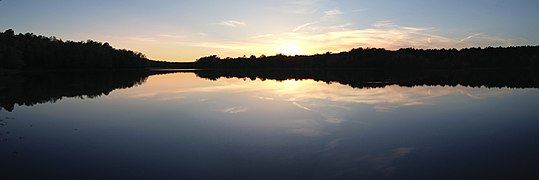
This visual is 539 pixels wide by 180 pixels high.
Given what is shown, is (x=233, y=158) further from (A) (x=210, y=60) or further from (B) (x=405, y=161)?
(A) (x=210, y=60)

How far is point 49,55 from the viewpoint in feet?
271

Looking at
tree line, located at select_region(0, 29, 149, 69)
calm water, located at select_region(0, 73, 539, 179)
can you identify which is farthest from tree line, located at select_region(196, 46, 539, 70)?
calm water, located at select_region(0, 73, 539, 179)

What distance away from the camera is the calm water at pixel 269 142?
313 inches

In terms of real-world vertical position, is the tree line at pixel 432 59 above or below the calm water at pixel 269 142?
above

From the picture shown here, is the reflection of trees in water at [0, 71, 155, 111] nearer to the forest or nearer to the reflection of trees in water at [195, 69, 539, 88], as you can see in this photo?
the reflection of trees in water at [195, 69, 539, 88]

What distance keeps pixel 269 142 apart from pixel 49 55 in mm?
84823

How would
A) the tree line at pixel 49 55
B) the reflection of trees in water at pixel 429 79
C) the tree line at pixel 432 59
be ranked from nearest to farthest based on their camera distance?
the reflection of trees in water at pixel 429 79, the tree line at pixel 49 55, the tree line at pixel 432 59

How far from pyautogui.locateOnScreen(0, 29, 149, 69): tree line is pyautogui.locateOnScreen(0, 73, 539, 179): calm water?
54318 mm

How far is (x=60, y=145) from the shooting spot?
33.7 feet

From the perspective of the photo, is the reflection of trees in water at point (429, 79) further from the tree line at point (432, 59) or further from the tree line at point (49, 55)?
the tree line at point (432, 59)

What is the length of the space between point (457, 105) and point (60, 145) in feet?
55.9

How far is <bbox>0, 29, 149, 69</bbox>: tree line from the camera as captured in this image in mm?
66562

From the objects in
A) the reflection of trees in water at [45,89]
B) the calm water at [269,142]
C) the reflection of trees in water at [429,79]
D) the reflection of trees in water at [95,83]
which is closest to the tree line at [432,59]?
the reflection of trees in water at [429,79]

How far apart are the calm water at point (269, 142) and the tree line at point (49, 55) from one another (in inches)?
2139
